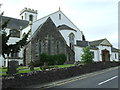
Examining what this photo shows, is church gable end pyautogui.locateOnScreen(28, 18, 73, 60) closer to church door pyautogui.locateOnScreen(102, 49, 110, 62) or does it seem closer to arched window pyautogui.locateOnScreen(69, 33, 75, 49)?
arched window pyautogui.locateOnScreen(69, 33, 75, 49)

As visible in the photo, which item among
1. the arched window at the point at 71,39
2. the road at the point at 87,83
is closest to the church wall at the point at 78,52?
the arched window at the point at 71,39

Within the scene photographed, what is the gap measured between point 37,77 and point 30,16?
160 ft

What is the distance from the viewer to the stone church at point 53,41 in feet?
93.3

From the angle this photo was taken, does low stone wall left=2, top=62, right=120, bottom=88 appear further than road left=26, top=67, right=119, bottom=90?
No

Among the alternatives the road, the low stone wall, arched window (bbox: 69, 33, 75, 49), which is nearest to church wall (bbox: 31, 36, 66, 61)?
arched window (bbox: 69, 33, 75, 49)

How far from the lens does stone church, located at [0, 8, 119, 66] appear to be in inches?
1120

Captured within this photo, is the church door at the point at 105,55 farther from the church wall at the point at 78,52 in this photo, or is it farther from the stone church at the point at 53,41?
the church wall at the point at 78,52

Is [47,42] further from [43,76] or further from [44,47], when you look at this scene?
[43,76]

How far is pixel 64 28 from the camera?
36594 millimetres

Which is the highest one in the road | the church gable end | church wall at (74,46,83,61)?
the church gable end

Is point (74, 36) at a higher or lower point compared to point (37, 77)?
higher

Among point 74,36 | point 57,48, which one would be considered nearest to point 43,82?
point 57,48

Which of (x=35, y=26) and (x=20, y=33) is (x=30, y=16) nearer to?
(x=20, y=33)

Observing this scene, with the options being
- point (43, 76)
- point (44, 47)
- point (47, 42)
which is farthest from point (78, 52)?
point (43, 76)
